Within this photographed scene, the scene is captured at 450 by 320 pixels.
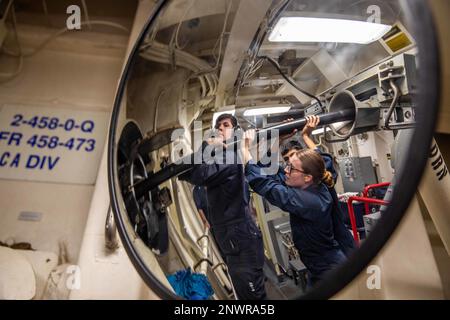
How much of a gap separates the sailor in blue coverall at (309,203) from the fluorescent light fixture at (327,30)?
23 centimetres

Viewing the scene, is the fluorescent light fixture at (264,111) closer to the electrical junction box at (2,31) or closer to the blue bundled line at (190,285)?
the blue bundled line at (190,285)

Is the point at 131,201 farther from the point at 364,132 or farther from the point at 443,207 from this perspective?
the point at 443,207

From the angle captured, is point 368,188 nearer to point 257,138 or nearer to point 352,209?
point 352,209

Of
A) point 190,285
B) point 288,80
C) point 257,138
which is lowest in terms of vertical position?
point 190,285

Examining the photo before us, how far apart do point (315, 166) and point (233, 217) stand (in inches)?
7.0

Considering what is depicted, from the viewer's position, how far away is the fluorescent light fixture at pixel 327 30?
1.25ft

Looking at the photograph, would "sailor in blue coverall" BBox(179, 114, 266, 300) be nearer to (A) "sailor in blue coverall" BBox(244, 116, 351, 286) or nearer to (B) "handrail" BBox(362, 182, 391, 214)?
(A) "sailor in blue coverall" BBox(244, 116, 351, 286)

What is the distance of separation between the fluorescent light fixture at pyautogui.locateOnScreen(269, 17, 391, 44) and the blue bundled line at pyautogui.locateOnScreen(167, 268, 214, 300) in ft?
1.63

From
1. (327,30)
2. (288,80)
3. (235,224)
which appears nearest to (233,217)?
(235,224)

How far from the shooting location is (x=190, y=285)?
0.39 m

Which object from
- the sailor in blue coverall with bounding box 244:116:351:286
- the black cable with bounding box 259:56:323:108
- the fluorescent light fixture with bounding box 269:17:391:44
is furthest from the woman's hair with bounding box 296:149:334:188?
the fluorescent light fixture with bounding box 269:17:391:44

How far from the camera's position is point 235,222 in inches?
15.9

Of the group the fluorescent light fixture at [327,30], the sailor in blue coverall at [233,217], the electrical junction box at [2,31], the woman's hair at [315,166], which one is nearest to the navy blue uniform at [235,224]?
the sailor in blue coverall at [233,217]

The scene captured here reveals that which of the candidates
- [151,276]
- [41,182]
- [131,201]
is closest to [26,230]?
[41,182]
